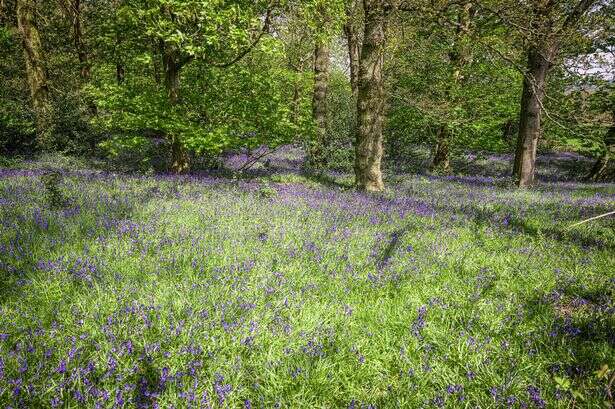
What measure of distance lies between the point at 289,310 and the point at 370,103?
7.89m

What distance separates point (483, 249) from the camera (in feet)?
19.6

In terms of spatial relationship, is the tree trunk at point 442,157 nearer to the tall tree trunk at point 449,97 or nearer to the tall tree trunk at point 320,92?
the tall tree trunk at point 449,97

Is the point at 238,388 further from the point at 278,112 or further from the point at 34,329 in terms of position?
the point at 278,112

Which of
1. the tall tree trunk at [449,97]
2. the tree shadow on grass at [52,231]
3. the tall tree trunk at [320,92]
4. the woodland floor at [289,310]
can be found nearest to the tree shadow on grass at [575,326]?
the woodland floor at [289,310]

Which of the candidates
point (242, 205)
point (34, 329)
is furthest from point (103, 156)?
point (34, 329)

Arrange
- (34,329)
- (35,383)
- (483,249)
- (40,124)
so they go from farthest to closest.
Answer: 1. (40,124)
2. (483,249)
3. (34,329)
4. (35,383)

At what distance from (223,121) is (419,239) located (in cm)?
773

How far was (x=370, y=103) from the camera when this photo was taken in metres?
10.5

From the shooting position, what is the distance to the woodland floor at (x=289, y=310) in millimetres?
2768

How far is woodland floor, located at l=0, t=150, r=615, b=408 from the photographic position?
2.77 m

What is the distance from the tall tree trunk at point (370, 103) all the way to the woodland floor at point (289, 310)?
4.28m

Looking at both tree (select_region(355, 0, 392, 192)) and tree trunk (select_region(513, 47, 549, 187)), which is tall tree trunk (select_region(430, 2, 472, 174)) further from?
tree (select_region(355, 0, 392, 192))

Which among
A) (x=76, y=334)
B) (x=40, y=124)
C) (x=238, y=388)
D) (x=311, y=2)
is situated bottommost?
(x=238, y=388)

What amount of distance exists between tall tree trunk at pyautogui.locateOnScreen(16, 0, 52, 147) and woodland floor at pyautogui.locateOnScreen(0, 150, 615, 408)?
11.7 meters
